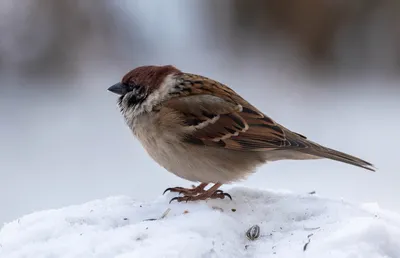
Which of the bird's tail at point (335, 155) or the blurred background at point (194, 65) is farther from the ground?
the blurred background at point (194, 65)

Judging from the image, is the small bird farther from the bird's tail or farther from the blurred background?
the blurred background

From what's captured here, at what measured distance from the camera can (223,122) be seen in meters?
2.77

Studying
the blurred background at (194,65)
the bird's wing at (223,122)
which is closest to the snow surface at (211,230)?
the bird's wing at (223,122)

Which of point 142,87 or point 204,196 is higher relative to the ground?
point 142,87

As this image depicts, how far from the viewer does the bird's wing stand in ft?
8.91

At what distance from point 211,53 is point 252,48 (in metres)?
0.67

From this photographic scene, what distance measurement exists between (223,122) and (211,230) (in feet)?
2.89

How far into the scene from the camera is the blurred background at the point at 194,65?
649 cm

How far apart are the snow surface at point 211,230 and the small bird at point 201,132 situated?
26 cm

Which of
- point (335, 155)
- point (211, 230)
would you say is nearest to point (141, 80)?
point (335, 155)

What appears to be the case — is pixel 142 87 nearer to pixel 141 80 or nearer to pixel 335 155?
pixel 141 80

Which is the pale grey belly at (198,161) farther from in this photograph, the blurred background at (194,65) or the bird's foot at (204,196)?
the blurred background at (194,65)

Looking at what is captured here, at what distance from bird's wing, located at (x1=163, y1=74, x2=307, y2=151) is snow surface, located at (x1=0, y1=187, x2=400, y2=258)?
0.35m

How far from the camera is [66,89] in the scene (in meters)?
8.05
